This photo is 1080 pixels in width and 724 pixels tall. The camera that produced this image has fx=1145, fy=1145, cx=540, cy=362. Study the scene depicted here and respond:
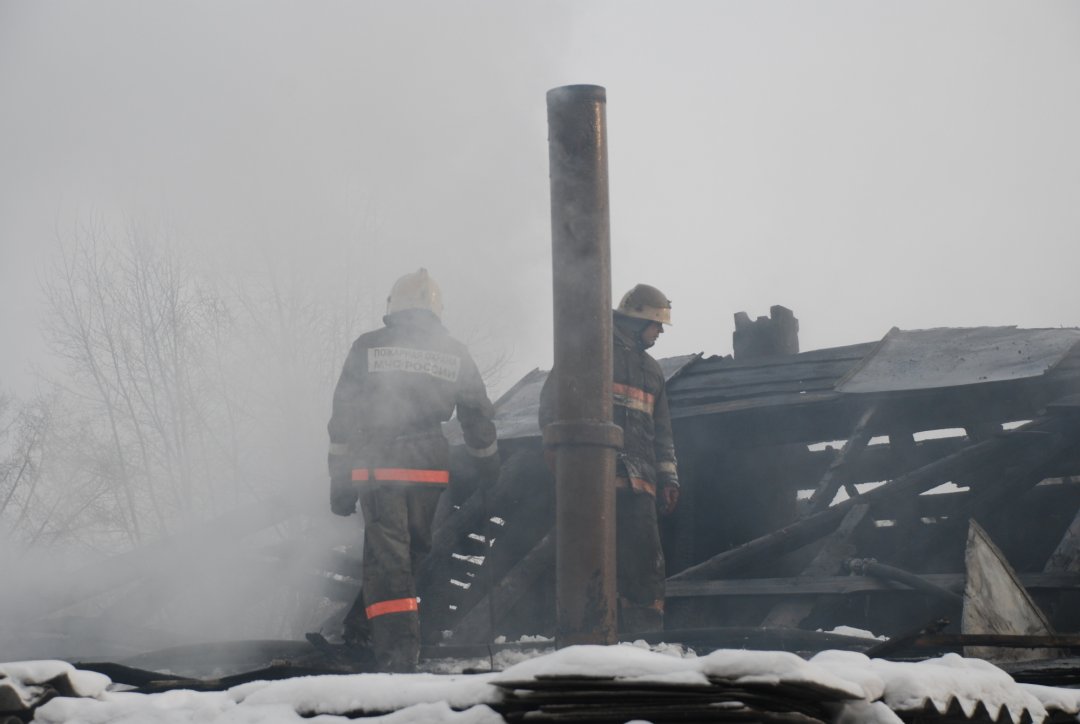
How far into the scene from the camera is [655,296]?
7.26 m

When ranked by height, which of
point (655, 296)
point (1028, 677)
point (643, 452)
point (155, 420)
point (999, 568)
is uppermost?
point (155, 420)

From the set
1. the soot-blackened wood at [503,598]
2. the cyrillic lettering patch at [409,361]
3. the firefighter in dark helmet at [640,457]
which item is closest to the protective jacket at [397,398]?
the cyrillic lettering patch at [409,361]

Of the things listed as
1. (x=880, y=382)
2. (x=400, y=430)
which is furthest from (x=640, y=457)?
(x=880, y=382)

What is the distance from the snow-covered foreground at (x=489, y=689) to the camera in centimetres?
264

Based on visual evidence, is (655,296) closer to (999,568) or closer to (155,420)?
(999,568)

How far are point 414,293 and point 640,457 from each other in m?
1.72

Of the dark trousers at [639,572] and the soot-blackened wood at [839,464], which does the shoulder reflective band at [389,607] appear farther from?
the soot-blackened wood at [839,464]

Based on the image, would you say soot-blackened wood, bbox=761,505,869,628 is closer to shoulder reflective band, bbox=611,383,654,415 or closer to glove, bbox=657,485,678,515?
glove, bbox=657,485,678,515

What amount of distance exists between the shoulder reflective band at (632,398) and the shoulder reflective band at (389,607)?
6.36ft

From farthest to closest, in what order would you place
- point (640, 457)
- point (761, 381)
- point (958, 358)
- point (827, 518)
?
point (761, 381) → point (958, 358) → point (827, 518) → point (640, 457)

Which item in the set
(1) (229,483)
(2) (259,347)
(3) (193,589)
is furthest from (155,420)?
(3) (193,589)

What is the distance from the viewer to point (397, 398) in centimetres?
Answer: 616

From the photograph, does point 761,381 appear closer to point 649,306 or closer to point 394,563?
point 649,306

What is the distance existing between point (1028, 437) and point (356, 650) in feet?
14.2
